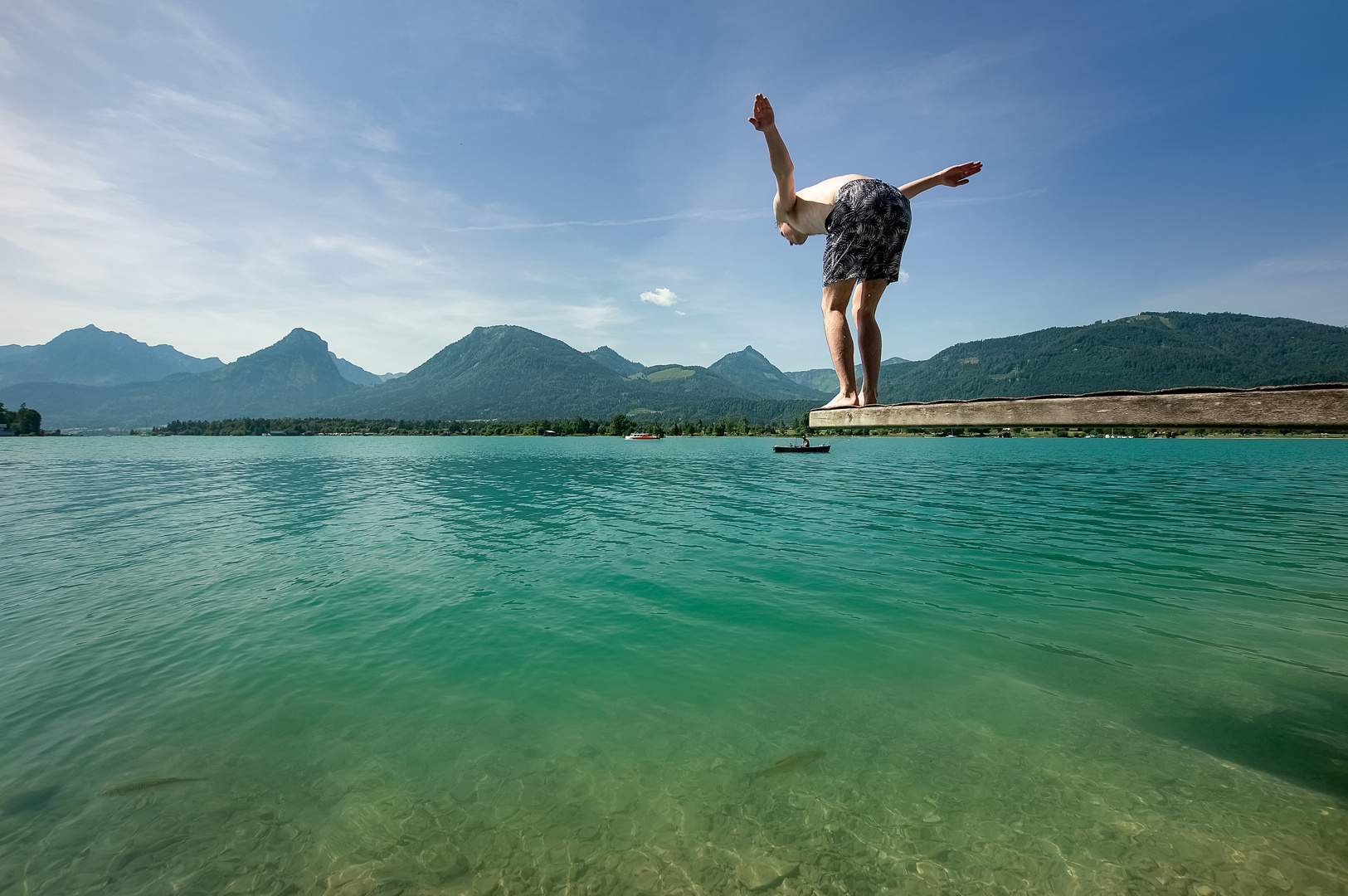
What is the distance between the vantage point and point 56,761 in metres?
6.96

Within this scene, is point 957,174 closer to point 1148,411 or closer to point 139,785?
point 1148,411

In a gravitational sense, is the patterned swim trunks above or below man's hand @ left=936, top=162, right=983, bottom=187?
below

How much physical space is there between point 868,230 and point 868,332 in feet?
3.18

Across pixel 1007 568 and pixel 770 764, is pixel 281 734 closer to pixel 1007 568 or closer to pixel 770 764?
pixel 770 764

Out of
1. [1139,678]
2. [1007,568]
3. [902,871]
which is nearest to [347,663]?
[902,871]

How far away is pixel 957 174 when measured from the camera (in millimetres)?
5758

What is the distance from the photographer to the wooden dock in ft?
9.98

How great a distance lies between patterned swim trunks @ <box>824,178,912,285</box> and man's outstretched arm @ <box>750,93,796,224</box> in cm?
47

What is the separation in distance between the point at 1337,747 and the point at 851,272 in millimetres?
8427

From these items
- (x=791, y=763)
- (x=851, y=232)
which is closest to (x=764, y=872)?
(x=791, y=763)

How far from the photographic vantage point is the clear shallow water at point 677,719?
208 inches

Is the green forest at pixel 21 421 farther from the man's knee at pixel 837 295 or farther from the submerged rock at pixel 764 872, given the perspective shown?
the man's knee at pixel 837 295

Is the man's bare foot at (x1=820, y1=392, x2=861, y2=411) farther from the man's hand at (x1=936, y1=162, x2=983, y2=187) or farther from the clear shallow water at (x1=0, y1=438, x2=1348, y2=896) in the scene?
the clear shallow water at (x1=0, y1=438, x2=1348, y2=896)

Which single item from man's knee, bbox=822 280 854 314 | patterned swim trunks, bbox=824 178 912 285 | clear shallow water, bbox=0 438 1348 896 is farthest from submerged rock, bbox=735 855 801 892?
patterned swim trunks, bbox=824 178 912 285
